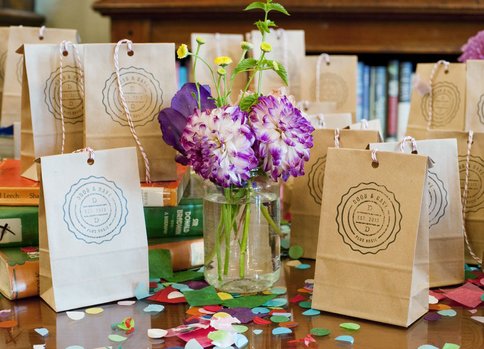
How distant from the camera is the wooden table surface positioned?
3.10ft

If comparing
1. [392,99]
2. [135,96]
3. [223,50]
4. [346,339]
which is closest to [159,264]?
[135,96]

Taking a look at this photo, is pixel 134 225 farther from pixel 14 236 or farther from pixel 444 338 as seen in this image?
pixel 444 338

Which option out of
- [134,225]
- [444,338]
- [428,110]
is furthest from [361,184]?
[428,110]

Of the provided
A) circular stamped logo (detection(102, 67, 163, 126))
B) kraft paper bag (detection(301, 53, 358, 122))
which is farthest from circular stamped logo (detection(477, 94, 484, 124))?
circular stamped logo (detection(102, 67, 163, 126))

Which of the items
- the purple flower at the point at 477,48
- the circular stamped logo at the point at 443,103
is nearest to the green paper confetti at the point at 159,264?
the circular stamped logo at the point at 443,103

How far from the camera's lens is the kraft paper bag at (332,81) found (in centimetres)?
175

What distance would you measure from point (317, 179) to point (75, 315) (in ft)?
1.52

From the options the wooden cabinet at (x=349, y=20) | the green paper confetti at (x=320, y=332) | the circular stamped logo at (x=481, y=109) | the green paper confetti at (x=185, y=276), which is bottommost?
the green paper confetti at (x=320, y=332)

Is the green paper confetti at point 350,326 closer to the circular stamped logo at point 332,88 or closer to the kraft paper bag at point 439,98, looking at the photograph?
the kraft paper bag at point 439,98

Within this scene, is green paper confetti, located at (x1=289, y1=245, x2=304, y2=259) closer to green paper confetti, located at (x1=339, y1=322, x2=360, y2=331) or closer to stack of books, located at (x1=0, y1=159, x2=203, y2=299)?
stack of books, located at (x1=0, y1=159, x2=203, y2=299)

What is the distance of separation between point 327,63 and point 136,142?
2.23ft

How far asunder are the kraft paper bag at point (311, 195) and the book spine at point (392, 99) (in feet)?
5.11

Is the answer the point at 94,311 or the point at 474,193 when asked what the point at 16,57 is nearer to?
the point at 94,311

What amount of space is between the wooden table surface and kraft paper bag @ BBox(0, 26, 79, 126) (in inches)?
26.1
